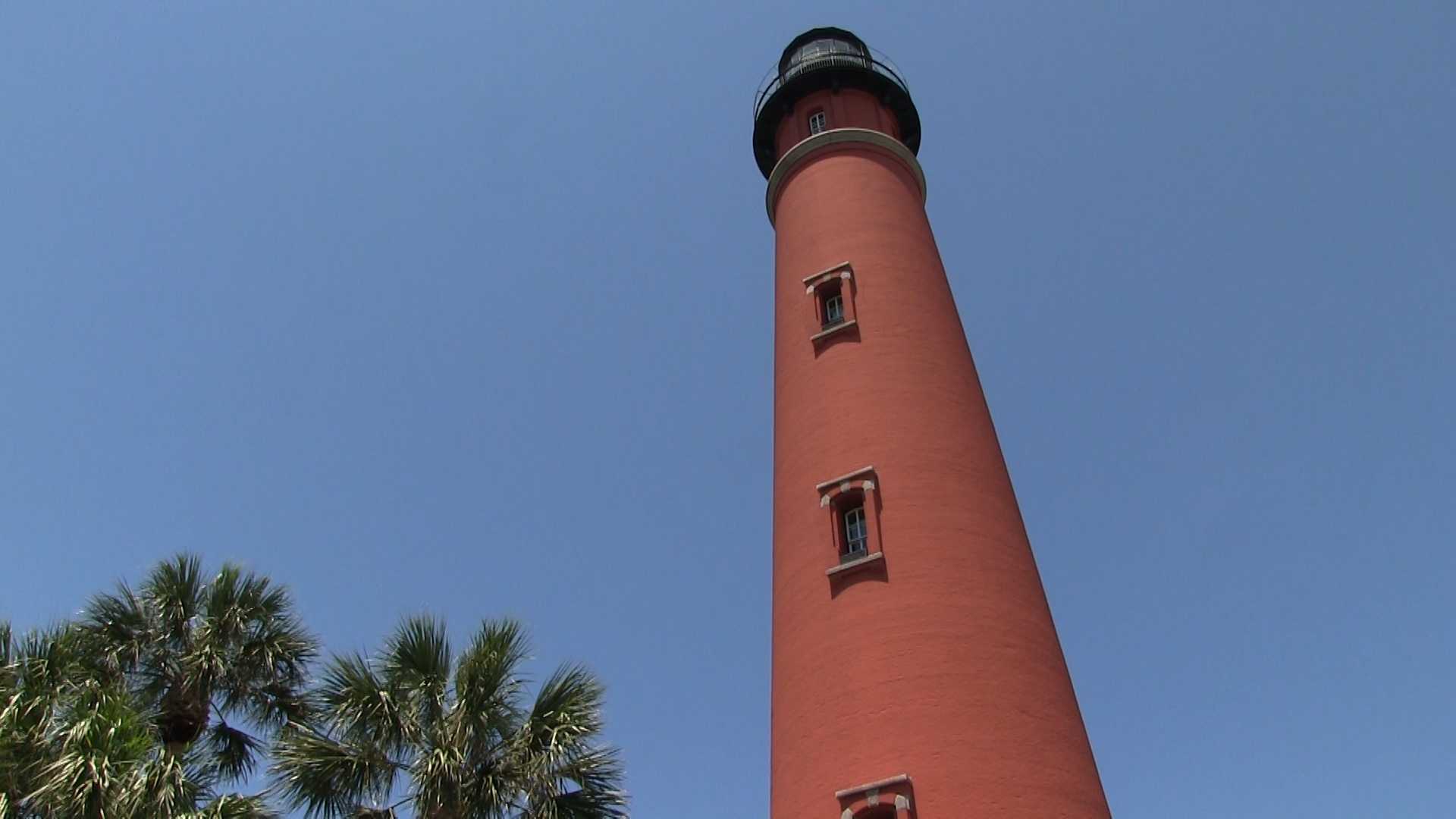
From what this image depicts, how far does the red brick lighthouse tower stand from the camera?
12820mm

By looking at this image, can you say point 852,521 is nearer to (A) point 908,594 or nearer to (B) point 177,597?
→ (A) point 908,594

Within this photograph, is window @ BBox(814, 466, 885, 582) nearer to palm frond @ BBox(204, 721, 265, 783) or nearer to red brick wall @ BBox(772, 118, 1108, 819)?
red brick wall @ BBox(772, 118, 1108, 819)

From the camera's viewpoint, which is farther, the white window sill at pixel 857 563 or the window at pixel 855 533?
the window at pixel 855 533

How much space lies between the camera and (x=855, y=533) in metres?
15.8

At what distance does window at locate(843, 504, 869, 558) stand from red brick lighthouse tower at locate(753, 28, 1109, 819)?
0.04 metres

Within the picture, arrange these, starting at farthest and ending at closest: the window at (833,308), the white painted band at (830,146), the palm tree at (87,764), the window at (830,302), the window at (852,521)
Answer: the white painted band at (830,146) < the window at (833,308) < the window at (830,302) < the window at (852,521) < the palm tree at (87,764)

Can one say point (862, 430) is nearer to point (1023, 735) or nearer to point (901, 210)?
point (1023, 735)

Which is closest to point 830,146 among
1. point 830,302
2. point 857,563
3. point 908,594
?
point 830,302

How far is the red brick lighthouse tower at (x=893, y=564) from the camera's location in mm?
12820

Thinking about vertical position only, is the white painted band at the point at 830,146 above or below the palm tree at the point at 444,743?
above

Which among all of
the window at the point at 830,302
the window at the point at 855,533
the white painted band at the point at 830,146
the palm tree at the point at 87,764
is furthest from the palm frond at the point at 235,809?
the white painted band at the point at 830,146

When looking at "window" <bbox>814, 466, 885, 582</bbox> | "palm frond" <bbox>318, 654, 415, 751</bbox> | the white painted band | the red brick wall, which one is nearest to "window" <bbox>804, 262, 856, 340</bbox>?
the red brick wall

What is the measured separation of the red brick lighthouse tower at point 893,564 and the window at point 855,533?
1.4 inches

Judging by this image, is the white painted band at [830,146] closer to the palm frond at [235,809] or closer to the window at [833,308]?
the window at [833,308]
